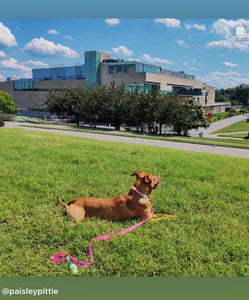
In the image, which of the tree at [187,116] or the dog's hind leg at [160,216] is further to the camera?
the tree at [187,116]

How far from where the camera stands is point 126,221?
3.58 metres

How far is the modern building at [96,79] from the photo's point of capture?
46.1 meters

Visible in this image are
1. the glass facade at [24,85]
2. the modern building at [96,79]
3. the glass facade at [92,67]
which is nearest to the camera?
the modern building at [96,79]

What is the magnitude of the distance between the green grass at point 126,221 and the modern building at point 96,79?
111ft

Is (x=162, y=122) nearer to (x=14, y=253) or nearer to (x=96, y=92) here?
(x=96, y=92)

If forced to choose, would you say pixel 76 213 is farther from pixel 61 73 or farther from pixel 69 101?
pixel 61 73

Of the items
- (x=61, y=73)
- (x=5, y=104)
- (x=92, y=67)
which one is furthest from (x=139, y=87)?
(x=5, y=104)

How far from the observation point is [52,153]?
6.42 metres

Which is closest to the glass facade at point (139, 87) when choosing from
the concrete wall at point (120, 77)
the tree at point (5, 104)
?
the concrete wall at point (120, 77)

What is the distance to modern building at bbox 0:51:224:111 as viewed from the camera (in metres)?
46.1

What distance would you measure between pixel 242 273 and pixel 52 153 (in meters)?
4.99

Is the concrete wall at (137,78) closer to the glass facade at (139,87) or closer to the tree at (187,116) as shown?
the glass facade at (139,87)

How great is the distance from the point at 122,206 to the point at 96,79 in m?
47.4

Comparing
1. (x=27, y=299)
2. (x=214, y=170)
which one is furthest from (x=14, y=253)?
(x=214, y=170)
